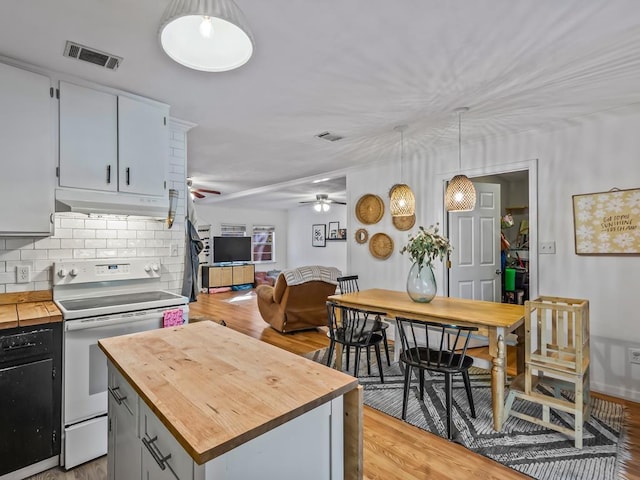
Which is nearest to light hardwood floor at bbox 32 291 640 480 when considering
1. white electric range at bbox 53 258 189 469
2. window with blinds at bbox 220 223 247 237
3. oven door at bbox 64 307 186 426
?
white electric range at bbox 53 258 189 469

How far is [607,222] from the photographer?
2.90 m

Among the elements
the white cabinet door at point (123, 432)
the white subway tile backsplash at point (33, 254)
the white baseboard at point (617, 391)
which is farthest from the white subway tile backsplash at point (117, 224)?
the white baseboard at point (617, 391)

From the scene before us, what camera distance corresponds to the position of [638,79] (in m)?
2.31

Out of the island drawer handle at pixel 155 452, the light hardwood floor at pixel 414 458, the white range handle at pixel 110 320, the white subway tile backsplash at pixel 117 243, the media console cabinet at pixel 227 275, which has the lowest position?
the light hardwood floor at pixel 414 458

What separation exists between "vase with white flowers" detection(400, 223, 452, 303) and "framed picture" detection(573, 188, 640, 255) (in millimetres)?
1254

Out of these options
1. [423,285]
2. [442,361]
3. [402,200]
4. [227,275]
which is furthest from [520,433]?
[227,275]

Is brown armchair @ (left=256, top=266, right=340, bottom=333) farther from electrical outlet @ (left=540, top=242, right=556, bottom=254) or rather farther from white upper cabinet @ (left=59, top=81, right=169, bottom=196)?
electrical outlet @ (left=540, top=242, right=556, bottom=254)

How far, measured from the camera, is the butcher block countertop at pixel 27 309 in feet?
5.95

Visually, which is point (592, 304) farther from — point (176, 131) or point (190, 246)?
point (176, 131)

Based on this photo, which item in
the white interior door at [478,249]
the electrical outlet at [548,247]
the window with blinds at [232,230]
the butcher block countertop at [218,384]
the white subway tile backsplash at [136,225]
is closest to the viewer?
the butcher block countertop at [218,384]

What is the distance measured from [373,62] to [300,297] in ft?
10.8

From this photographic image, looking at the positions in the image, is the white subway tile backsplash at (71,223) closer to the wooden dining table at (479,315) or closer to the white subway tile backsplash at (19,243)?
the white subway tile backsplash at (19,243)

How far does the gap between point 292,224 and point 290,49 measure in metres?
8.95

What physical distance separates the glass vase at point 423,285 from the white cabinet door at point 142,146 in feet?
7.23
